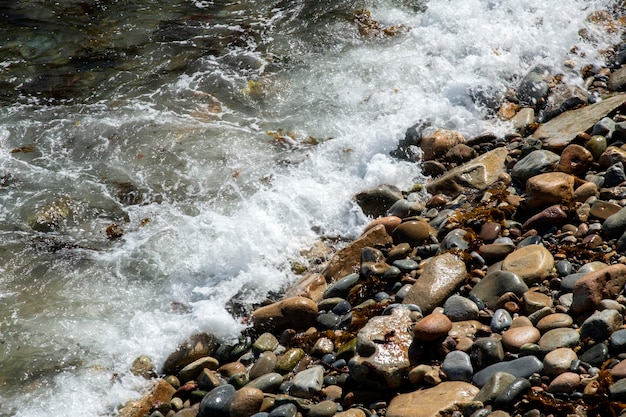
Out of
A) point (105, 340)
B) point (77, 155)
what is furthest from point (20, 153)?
point (105, 340)

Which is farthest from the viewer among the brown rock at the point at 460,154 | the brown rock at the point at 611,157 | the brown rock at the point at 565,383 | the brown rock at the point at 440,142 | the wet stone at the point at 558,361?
the brown rock at the point at 440,142

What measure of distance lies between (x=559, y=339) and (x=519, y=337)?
23cm

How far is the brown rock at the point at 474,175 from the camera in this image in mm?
5645

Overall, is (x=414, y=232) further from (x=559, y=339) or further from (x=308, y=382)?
(x=559, y=339)

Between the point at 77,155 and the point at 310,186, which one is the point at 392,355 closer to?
the point at 310,186

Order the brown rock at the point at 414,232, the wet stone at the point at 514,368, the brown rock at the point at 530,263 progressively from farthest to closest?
the brown rock at the point at 414,232 → the brown rock at the point at 530,263 → the wet stone at the point at 514,368

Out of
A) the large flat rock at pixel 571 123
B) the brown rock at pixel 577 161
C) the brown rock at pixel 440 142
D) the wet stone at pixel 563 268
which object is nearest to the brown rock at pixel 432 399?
the wet stone at pixel 563 268

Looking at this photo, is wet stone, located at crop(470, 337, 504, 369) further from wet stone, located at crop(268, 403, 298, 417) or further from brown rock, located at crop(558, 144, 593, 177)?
brown rock, located at crop(558, 144, 593, 177)

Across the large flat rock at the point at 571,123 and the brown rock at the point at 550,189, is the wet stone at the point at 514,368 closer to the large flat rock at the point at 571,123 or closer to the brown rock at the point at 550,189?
the brown rock at the point at 550,189

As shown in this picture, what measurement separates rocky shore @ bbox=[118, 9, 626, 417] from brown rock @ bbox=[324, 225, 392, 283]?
0.01 meters

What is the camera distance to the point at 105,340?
5035 mm

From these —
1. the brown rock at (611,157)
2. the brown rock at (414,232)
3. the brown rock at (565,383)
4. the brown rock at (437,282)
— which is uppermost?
the brown rock at (611,157)

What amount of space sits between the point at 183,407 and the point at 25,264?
249 cm

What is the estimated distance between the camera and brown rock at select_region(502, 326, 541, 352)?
3.49 m
